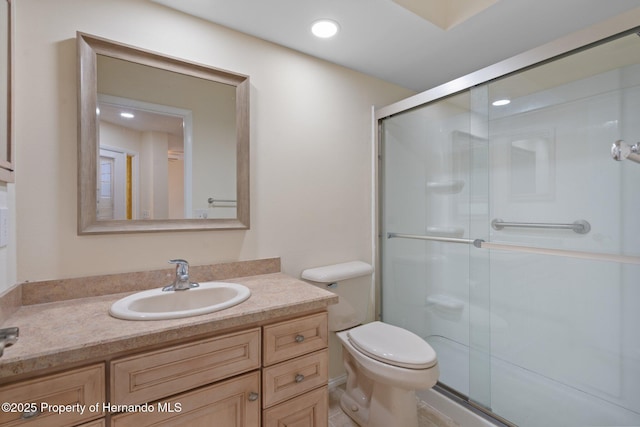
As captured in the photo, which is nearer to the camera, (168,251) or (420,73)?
(168,251)

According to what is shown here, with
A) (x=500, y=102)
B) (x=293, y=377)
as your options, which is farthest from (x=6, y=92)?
(x=500, y=102)

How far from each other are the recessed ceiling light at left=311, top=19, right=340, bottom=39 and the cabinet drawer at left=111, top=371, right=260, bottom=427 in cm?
166

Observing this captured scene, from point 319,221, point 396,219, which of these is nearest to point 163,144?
point 319,221

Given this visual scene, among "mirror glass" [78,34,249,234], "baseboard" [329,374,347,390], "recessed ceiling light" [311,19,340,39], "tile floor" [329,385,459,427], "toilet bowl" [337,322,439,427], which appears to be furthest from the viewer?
"baseboard" [329,374,347,390]

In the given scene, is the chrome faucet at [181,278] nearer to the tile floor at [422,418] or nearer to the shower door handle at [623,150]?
the tile floor at [422,418]

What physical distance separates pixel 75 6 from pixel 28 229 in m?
0.93

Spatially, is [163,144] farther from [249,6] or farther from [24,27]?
[249,6]

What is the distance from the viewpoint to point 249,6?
4.45 feet

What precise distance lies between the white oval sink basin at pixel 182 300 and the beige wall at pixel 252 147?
0.20m

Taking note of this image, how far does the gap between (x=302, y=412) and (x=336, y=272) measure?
2.46ft

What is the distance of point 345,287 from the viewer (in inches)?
70.8

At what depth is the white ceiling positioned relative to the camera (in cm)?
135

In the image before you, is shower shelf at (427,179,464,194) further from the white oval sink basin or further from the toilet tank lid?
the white oval sink basin

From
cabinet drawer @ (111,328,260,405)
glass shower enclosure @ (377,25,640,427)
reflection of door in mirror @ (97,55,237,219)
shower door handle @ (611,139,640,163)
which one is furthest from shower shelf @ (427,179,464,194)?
cabinet drawer @ (111,328,260,405)
